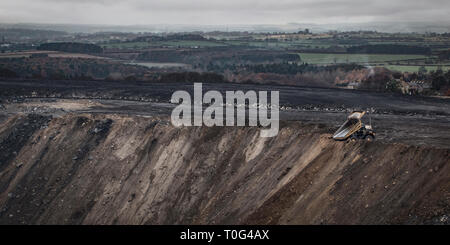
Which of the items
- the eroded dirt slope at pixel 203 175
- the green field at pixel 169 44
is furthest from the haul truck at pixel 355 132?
the green field at pixel 169 44

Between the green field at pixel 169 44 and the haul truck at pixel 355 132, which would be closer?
the haul truck at pixel 355 132

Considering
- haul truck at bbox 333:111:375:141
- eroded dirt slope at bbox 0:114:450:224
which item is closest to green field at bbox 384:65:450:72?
eroded dirt slope at bbox 0:114:450:224

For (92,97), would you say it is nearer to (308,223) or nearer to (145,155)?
(145,155)

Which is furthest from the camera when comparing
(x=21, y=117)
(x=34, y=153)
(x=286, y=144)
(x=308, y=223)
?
(x=21, y=117)

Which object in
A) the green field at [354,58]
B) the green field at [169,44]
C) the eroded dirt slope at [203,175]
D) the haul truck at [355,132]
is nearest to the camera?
the eroded dirt slope at [203,175]

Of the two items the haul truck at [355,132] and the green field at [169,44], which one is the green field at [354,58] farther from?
the haul truck at [355,132]

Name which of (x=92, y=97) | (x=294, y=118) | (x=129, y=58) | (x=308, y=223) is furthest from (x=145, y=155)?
(x=129, y=58)

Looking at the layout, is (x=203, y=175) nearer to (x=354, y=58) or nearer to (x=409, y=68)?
(x=409, y=68)
